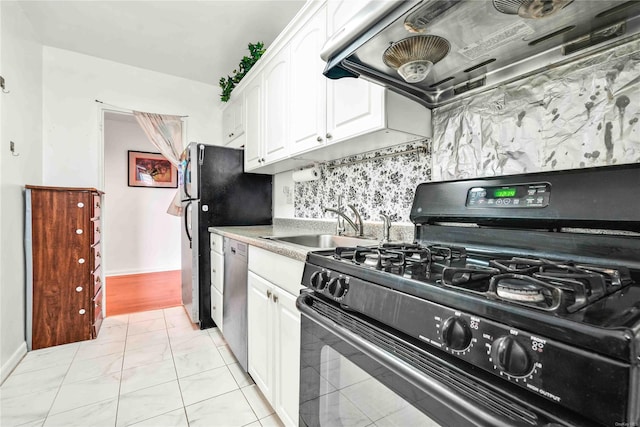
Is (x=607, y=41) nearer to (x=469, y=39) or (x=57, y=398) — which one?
(x=469, y=39)

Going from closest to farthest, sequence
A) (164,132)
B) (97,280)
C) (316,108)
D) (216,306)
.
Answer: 1. (316,108)
2. (216,306)
3. (97,280)
4. (164,132)

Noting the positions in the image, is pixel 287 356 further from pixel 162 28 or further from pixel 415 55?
pixel 162 28

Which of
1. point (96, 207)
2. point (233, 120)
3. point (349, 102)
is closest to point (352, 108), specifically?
point (349, 102)

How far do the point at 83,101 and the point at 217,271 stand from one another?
7.58ft

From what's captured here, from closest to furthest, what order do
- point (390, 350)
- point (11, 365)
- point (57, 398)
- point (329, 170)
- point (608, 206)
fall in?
point (390, 350), point (608, 206), point (57, 398), point (11, 365), point (329, 170)

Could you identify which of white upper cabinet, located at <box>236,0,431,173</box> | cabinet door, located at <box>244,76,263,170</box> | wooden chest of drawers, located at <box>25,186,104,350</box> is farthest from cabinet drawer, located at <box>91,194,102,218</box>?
white upper cabinet, located at <box>236,0,431,173</box>

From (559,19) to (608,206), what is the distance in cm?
53

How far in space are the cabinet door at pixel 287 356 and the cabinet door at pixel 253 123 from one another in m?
1.41

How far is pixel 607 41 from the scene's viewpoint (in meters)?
0.87

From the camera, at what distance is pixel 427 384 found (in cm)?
54

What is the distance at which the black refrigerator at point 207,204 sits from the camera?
2.56 m

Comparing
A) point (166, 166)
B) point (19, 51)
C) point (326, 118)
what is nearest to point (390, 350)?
point (326, 118)

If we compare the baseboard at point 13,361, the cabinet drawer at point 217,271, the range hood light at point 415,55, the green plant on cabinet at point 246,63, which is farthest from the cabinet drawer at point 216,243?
the range hood light at point 415,55

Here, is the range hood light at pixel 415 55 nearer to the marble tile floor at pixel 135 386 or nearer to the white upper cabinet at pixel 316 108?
the white upper cabinet at pixel 316 108
